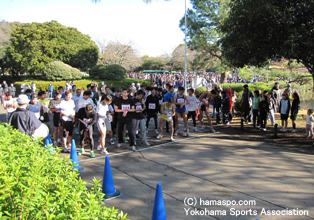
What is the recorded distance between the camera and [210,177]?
6.52 m

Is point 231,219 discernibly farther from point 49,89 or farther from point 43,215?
point 49,89

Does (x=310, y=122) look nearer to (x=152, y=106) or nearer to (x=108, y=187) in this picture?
(x=152, y=106)

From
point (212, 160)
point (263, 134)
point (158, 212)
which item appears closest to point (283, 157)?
point (212, 160)

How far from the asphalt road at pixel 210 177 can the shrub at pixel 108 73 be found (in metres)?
22.3

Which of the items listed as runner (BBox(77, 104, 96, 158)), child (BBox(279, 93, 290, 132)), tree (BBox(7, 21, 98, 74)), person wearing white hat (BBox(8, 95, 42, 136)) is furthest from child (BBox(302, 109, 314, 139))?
tree (BBox(7, 21, 98, 74))

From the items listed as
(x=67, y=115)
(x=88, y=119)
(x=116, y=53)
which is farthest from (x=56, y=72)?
(x=88, y=119)

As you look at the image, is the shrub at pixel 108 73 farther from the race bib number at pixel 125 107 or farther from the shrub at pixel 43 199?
the shrub at pixel 43 199

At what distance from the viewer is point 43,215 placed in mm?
2285

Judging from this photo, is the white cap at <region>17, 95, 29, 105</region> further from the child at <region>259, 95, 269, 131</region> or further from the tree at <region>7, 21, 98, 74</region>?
the tree at <region>7, 21, 98, 74</region>

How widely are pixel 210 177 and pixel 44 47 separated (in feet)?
102

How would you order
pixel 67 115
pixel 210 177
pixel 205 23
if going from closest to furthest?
pixel 210 177, pixel 67 115, pixel 205 23

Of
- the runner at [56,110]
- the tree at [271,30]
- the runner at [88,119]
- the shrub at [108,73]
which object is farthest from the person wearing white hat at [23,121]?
the shrub at [108,73]

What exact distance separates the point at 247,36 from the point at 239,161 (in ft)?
15.9

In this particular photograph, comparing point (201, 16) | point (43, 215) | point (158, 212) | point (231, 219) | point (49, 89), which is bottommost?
point (231, 219)
